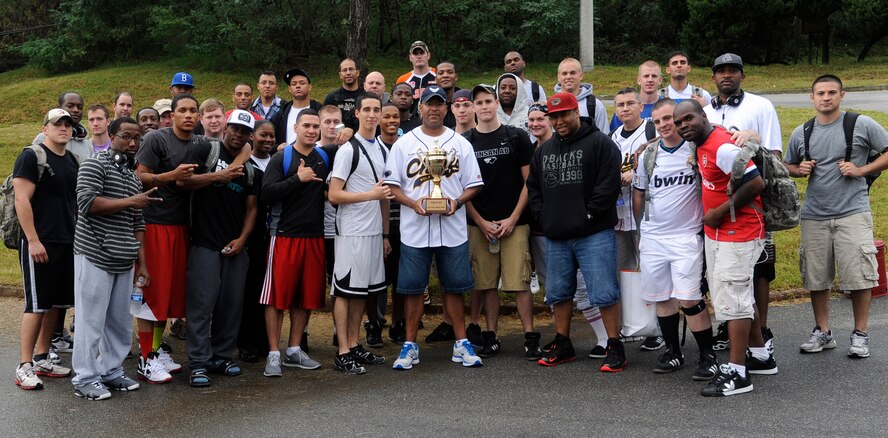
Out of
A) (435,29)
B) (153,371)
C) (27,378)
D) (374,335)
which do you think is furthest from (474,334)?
(435,29)

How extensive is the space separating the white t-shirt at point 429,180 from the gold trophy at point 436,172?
38mm

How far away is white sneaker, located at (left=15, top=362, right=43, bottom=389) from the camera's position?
24.1 feet

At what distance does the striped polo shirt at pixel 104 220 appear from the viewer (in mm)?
6988

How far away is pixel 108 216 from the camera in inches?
281

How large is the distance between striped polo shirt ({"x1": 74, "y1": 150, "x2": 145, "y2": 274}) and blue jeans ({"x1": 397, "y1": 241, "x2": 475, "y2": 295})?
230cm

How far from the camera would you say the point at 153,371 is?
24.8ft

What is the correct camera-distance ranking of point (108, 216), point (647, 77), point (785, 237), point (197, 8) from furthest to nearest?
point (197, 8), point (785, 237), point (647, 77), point (108, 216)

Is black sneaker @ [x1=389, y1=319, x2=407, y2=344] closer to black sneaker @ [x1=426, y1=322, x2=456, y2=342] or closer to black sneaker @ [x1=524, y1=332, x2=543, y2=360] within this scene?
black sneaker @ [x1=426, y1=322, x2=456, y2=342]

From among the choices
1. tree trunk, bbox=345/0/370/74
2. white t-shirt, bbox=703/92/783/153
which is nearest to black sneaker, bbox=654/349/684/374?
white t-shirt, bbox=703/92/783/153

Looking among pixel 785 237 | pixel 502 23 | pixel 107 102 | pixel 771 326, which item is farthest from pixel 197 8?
pixel 771 326

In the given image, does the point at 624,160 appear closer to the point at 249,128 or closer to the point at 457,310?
the point at 457,310

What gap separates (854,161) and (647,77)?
219 centimetres

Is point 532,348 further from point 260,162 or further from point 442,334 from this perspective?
point 260,162

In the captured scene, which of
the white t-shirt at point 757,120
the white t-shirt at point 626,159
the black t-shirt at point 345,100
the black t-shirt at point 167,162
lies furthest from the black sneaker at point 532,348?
the black t-shirt at point 345,100
